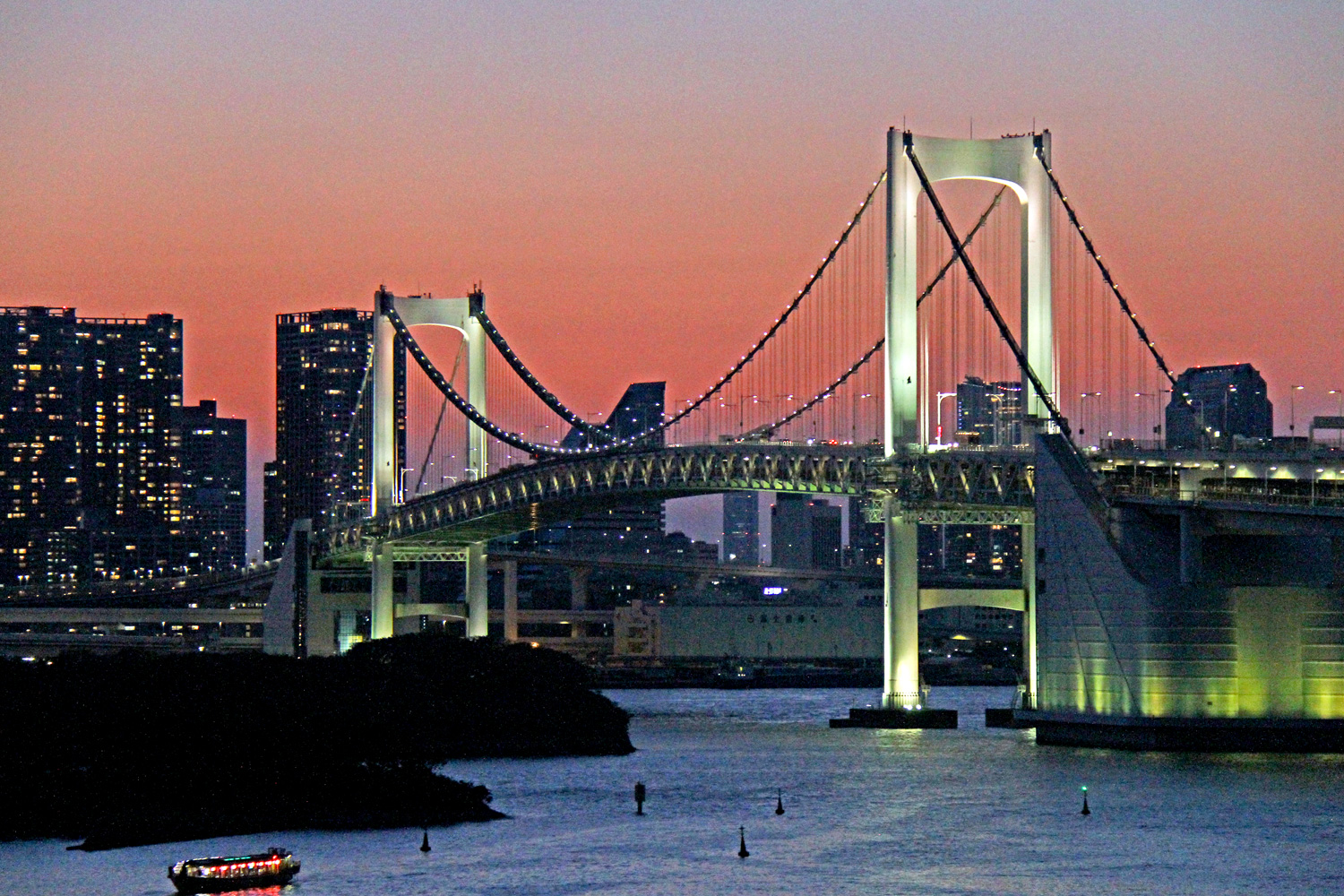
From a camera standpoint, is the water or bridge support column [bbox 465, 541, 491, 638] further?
bridge support column [bbox 465, 541, 491, 638]

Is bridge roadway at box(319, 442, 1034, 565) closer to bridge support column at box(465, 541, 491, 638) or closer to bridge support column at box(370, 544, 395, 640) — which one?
bridge support column at box(370, 544, 395, 640)

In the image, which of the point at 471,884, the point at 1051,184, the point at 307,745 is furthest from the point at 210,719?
the point at 1051,184

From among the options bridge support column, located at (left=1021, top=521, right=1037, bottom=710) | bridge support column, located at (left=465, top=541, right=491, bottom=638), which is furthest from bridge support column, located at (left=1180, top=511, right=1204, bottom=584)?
bridge support column, located at (left=465, top=541, right=491, bottom=638)

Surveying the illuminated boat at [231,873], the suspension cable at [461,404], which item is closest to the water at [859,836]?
the illuminated boat at [231,873]

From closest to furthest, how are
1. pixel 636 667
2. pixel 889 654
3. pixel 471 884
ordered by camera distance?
1. pixel 471 884
2. pixel 889 654
3. pixel 636 667

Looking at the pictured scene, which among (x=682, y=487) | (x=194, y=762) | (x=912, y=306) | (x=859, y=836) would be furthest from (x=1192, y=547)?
(x=682, y=487)

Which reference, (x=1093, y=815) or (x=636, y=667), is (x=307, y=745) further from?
(x=636, y=667)

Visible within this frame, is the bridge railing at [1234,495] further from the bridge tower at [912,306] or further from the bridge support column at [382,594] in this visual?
the bridge support column at [382,594]
